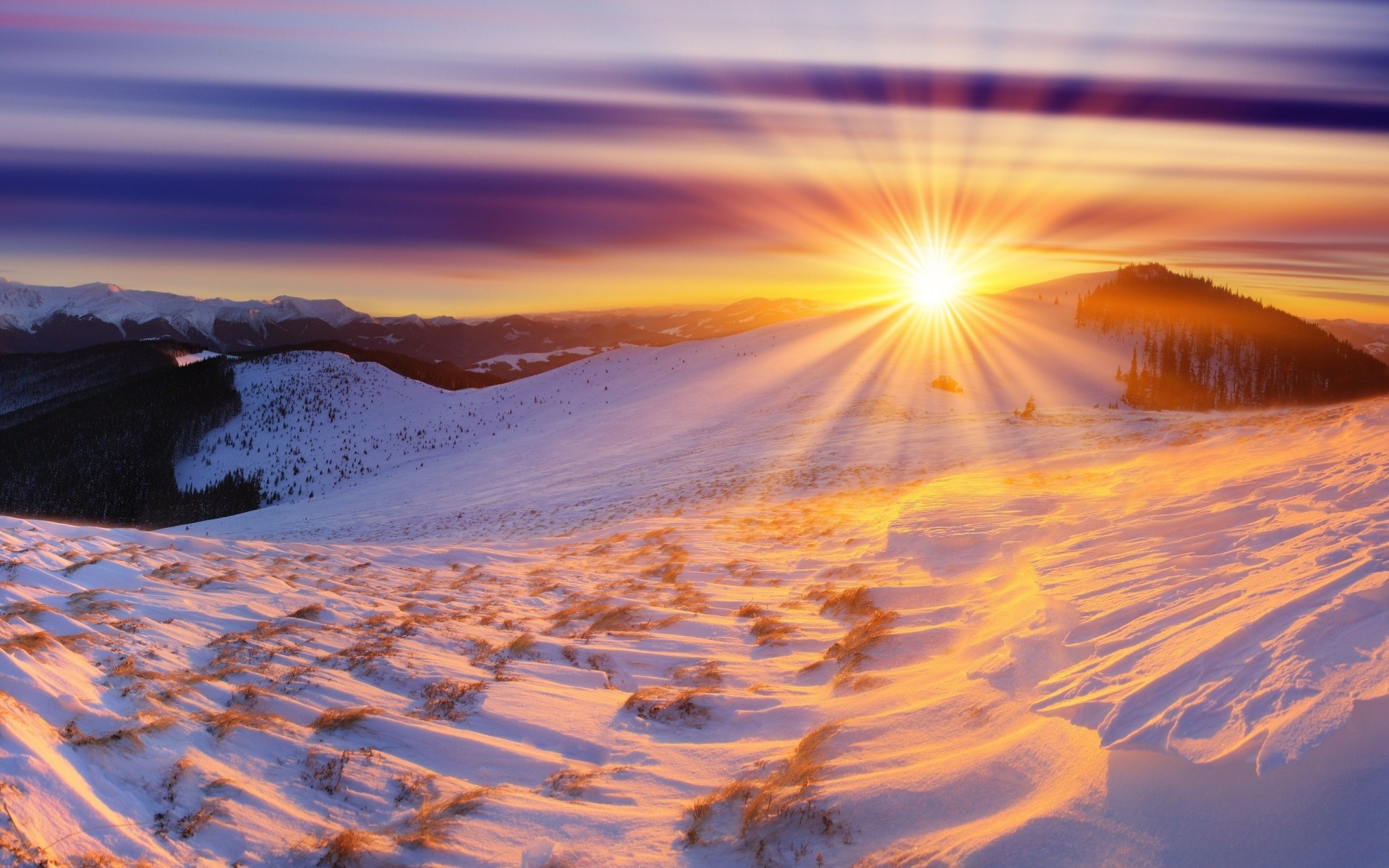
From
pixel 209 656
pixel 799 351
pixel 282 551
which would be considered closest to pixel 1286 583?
Result: pixel 209 656

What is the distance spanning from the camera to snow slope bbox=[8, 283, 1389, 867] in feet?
10.4

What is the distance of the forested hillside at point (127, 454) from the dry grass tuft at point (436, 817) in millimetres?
57373

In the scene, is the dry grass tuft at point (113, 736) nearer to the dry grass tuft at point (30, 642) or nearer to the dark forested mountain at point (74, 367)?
the dry grass tuft at point (30, 642)

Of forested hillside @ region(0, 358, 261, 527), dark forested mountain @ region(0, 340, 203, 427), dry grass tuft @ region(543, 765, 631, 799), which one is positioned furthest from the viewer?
dark forested mountain @ region(0, 340, 203, 427)

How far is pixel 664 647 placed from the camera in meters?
6.72

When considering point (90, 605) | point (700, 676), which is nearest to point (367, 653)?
point (90, 605)

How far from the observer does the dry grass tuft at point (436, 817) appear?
354 centimetres

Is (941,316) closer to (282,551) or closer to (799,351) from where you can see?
(799,351)

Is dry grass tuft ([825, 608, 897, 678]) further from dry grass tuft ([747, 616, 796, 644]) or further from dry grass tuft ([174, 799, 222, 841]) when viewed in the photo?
dry grass tuft ([174, 799, 222, 841])

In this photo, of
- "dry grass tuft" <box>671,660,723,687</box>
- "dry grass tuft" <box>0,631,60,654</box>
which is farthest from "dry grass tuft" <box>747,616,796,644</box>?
"dry grass tuft" <box>0,631,60,654</box>

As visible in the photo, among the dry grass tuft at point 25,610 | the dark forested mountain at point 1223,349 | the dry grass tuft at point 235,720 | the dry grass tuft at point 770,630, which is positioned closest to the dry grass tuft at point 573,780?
the dry grass tuft at point 235,720

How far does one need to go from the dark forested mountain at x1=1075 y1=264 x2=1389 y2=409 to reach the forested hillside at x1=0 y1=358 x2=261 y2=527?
282ft

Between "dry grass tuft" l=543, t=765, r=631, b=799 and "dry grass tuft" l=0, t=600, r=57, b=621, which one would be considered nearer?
"dry grass tuft" l=543, t=765, r=631, b=799

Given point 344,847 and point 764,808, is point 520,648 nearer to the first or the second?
point 344,847
